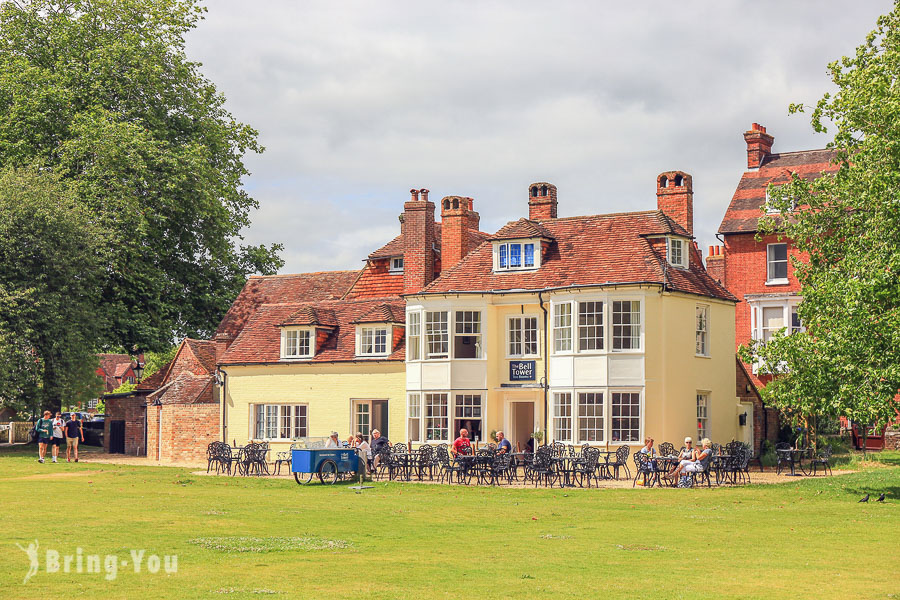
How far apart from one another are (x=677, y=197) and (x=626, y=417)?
9416 mm

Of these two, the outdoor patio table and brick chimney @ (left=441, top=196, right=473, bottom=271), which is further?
brick chimney @ (left=441, top=196, right=473, bottom=271)

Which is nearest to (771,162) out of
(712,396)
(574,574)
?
(712,396)

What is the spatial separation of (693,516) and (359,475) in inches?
462

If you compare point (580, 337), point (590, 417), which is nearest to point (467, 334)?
point (580, 337)

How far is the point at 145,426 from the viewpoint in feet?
159

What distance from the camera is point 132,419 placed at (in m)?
49.0

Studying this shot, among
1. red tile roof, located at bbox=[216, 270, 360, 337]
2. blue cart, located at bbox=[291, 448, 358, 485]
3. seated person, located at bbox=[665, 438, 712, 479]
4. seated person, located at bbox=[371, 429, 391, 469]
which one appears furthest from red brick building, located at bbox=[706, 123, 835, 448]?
blue cart, located at bbox=[291, 448, 358, 485]

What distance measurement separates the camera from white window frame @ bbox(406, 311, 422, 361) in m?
39.1

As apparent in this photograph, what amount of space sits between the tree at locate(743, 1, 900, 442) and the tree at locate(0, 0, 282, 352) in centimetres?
→ 2876

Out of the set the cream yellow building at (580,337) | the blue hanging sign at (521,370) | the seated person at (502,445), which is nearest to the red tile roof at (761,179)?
the cream yellow building at (580,337)

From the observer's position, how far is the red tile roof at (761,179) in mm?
47719

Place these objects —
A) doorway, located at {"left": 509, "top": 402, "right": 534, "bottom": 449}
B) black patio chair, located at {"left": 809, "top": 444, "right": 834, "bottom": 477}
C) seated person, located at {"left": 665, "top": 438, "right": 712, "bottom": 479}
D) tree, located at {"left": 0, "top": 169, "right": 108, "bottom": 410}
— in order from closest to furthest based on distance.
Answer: seated person, located at {"left": 665, "top": 438, "right": 712, "bottom": 479}, black patio chair, located at {"left": 809, "top": 444, "right": 834, "bottom": 477}, doorway, located at {"left": 509, "top": 402, "right": 534, "bottom": 449}, tree, located at {"left": 0, "top": 169, "right": 108, "bottom": 410}

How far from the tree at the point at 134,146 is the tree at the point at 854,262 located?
A: 2876cm

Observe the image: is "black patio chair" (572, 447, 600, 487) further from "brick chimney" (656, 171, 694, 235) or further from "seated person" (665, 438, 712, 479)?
"brick chimney" (656, 171, 694, 235)
